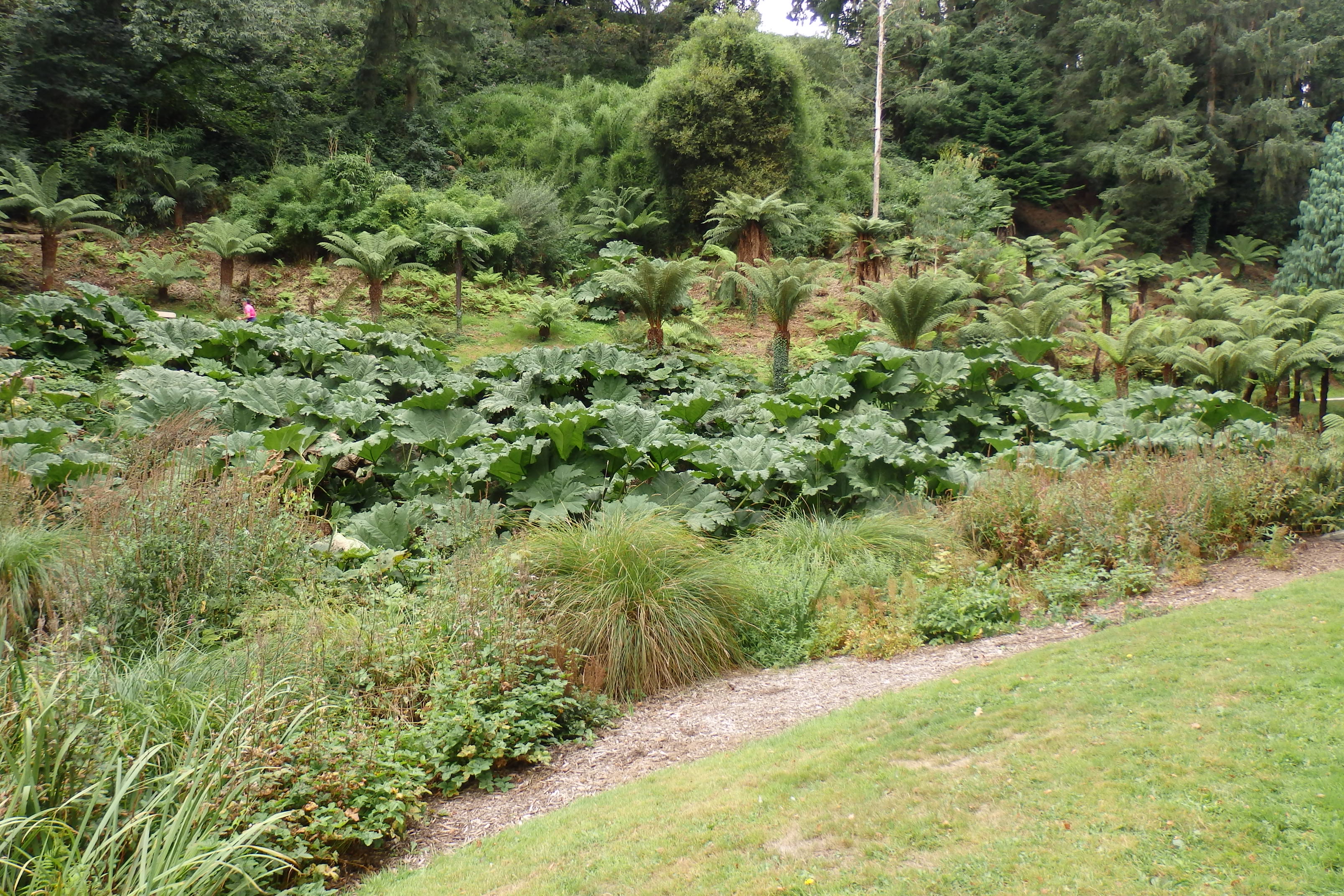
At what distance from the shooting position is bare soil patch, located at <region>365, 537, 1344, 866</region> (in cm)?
352

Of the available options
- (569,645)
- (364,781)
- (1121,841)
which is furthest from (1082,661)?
(364,781)

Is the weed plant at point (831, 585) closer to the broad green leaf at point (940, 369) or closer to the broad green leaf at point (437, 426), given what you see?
the broad green leaf at point (437, 426)

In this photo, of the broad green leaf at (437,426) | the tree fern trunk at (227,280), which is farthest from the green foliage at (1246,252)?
the tree fern trunk at (227,280)

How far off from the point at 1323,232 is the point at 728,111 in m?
17.0

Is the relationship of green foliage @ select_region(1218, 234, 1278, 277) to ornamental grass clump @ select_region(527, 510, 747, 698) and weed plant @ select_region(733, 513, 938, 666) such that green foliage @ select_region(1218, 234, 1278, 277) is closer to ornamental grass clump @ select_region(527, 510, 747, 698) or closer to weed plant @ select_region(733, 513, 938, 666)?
weed plant @ select_region(733, 513, 938, 666)

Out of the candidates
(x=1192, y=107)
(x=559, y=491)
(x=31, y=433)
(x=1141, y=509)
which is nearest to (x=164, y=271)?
(x=31, y=433)

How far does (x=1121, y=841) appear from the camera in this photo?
2475mm

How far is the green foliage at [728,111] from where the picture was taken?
62.5ft

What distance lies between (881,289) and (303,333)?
8.87 m

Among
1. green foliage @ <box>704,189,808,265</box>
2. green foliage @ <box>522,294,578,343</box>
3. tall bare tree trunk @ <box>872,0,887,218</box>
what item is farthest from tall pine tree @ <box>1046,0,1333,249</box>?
green foliage @ <box>522,294,578,343</box>

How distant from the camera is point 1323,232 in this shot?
2214 cm

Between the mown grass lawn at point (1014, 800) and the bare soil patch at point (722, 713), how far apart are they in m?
0.25

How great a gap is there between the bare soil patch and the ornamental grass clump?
6.6 inches

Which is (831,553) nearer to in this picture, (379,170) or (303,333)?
(303,333)
